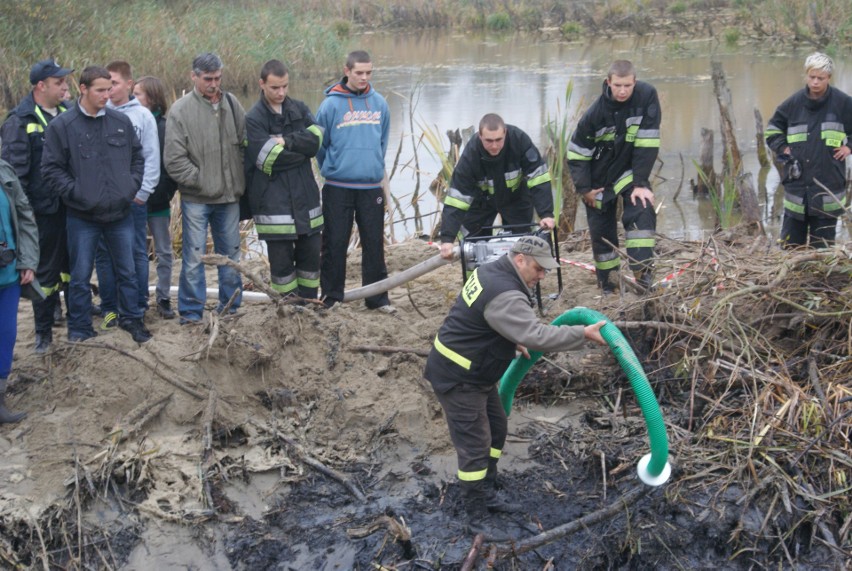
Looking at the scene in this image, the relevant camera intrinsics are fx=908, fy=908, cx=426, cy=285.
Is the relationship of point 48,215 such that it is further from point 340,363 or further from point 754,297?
point 754,297

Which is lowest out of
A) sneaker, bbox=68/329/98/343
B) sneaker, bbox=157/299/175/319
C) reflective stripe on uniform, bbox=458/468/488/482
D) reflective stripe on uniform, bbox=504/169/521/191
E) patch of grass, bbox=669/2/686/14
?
reflective stripe on uniform, bbox=458/468/488/482

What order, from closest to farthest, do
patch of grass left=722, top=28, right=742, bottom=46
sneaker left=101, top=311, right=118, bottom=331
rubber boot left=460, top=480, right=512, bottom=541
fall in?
rubber boot left=460, top=480, right=512, bottom=541 < sneaker left=101, top=311, right=118, bottom=331 < patch of grass left=722, top=28, right=742, bottom=46

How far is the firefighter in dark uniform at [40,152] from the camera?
616cm

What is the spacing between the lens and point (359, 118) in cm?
707

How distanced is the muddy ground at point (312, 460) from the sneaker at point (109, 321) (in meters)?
0.17

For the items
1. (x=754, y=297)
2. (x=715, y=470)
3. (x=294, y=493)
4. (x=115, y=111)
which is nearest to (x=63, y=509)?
(x=294, y=493)

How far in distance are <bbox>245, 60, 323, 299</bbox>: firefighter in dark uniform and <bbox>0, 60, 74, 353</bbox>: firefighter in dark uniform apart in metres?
1.35

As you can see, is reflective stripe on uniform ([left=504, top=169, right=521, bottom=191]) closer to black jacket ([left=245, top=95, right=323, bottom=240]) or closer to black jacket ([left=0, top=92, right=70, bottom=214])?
black jacket ([left=245, top=95, right=323, bottom=240])

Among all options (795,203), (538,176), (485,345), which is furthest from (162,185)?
(795,203)

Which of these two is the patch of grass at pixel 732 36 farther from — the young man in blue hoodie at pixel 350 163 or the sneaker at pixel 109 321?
the sneaker at pixel 109 321

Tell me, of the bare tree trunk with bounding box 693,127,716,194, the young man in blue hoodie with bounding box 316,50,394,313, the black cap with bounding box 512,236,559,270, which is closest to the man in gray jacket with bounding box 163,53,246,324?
the young man in blue hoodie with bounding box 316,50,394,313

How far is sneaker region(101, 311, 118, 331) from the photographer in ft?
22.0

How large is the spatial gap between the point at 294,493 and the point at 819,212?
4.79m

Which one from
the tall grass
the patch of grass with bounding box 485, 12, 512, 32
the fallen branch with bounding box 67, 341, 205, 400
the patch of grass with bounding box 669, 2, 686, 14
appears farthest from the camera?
the patch of grass with bounding box 485, 12, 512, 32
